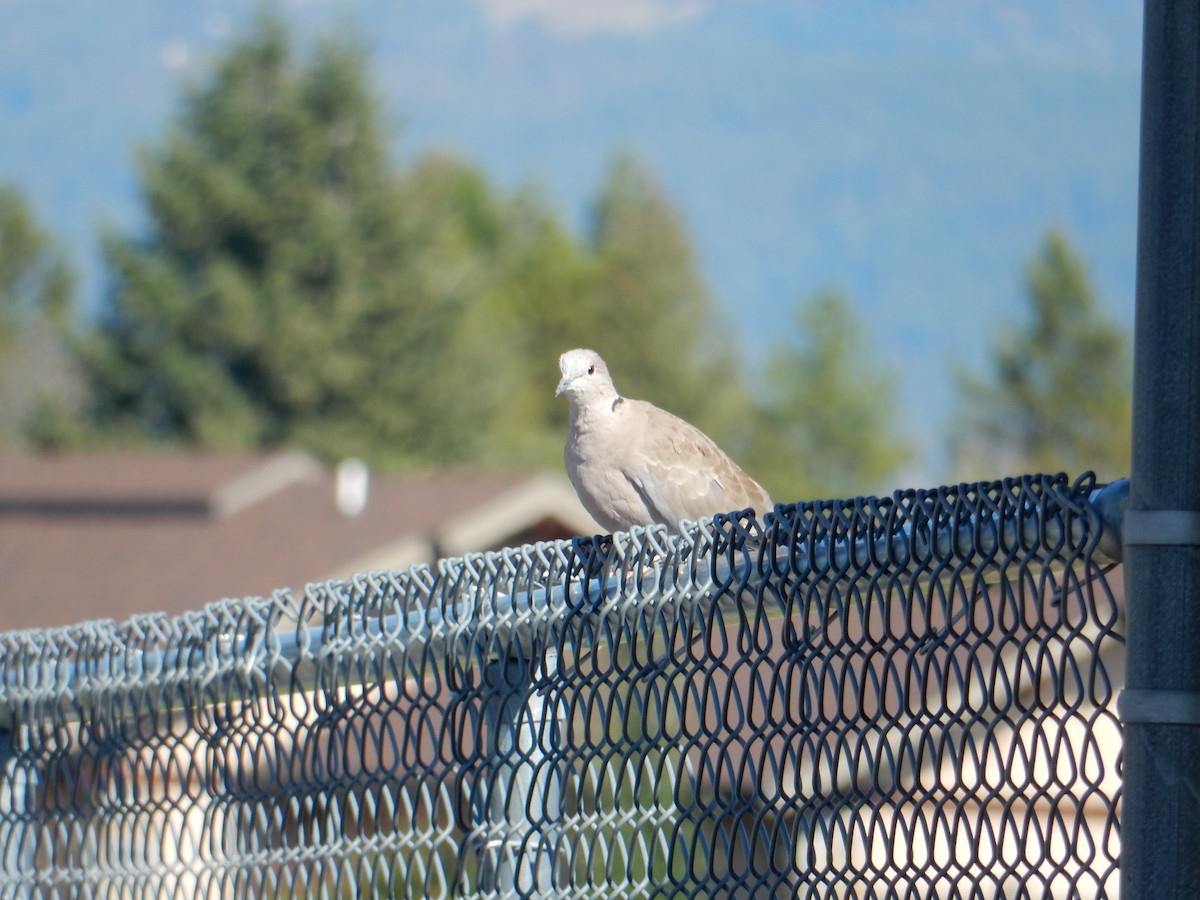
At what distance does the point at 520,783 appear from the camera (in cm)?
270

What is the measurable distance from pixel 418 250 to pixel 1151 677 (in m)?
46.5

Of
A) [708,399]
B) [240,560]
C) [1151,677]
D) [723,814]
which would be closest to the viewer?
[1151,677]

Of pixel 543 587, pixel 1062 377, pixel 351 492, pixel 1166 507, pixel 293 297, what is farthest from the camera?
pixel 1062 377

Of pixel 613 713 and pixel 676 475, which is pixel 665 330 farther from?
pixel 613 713

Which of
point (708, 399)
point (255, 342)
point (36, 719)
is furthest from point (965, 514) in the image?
point (708, 399)

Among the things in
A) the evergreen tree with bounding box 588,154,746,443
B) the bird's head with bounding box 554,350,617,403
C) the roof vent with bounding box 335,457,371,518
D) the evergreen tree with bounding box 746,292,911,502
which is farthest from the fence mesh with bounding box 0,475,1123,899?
the evergreen tree with bounding box 746,292,911,502

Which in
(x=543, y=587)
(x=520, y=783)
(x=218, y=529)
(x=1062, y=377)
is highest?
(x=1062, y=377)

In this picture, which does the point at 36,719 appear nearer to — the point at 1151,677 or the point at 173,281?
the point at 1151,677

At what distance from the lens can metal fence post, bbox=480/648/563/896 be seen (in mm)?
2607

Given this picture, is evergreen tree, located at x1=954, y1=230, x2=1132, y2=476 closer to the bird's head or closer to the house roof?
the house roof

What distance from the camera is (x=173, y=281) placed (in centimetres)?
4619

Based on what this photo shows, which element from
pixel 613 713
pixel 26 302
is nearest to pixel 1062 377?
pixel 26 302

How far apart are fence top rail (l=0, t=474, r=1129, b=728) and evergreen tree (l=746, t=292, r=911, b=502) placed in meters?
68.0

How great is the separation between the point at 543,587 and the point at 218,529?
16312 mm
